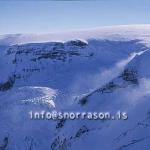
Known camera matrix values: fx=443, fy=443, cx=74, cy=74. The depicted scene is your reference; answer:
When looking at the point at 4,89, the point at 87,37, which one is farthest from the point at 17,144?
the point at 87,37

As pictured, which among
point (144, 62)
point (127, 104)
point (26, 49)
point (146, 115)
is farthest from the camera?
point (26, 49)

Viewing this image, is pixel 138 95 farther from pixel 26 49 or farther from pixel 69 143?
pixel 26 49

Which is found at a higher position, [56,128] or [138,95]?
[138,95]

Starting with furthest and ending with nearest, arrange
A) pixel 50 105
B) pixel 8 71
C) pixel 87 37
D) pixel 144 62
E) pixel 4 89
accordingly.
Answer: pixel 87 37
pixel 8 71
pixel 4 89
pixel 144 62
pixel 50 105

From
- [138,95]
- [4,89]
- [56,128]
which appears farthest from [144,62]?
[4,89]

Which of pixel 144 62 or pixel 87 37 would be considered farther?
pixel 87 37

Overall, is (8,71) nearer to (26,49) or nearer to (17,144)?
(26,49)
